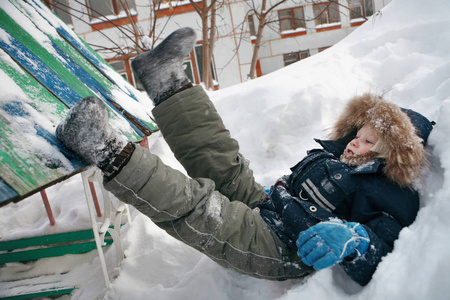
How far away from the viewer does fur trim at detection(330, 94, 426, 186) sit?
131 cm

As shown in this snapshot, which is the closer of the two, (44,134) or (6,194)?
(6,194)

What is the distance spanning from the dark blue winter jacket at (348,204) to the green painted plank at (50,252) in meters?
1.24

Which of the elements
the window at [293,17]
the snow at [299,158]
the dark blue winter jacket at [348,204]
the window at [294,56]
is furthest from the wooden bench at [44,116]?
the window at [293,17]

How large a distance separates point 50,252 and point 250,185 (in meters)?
1.47

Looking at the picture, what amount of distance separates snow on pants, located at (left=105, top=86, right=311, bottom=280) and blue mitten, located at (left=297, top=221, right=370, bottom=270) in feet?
0.58

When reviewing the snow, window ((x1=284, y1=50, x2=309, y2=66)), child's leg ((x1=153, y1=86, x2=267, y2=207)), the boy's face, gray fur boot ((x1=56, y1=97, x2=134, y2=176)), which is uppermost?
gray fur boot ((x1=56, y1=97, x2=134, y2=176))

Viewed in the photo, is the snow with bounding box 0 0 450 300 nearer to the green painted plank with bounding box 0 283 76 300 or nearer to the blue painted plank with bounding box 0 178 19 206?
the green painted plank with bounding box 0 283 76 300

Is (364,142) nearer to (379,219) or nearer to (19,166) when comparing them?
(379,219)

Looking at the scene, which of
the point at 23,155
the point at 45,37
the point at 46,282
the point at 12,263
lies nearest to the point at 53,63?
the point at 45,37

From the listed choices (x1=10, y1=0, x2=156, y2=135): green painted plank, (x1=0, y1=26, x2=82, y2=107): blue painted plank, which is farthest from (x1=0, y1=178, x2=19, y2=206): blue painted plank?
(x1=10, y1=0, x2=156, y2=135): green painted plank

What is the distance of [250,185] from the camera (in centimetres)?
161

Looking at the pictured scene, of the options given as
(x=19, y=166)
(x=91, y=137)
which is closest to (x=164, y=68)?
(x=91, y=137)

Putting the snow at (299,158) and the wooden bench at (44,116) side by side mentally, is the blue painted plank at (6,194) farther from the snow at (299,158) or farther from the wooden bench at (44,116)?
the snow at (299,158)

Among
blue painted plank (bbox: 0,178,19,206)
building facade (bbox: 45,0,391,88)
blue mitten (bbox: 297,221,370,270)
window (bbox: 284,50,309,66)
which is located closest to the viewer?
blue painted plank (bbox: 0,178,19,206)
